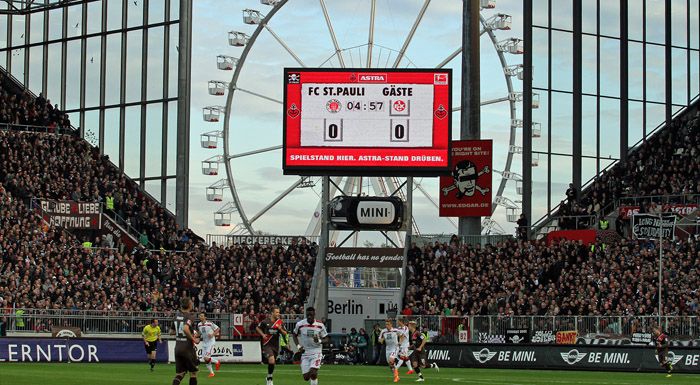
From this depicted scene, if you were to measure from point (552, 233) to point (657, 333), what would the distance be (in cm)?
2054

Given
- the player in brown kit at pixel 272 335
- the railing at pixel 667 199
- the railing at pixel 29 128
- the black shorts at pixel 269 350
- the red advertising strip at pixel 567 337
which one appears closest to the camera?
the black shorts at pixel 269 350

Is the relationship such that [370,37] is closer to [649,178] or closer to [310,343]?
[649,178]

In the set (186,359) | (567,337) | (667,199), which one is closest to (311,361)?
(186,359)

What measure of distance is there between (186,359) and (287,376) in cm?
1253

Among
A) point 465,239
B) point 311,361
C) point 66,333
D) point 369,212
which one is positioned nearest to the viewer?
point 311,361

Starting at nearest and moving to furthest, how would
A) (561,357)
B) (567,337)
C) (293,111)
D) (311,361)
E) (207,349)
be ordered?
(311,361), (207,349), (561,357), (567,337), (293,111)

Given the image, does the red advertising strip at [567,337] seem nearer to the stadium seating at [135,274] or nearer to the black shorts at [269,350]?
the stadium seating at [135,274]

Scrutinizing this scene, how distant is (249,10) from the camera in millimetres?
70438

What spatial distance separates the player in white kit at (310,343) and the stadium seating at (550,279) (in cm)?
2180

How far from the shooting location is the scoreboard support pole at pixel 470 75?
65750 mm

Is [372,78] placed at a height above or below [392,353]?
above

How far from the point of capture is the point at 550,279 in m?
57.4

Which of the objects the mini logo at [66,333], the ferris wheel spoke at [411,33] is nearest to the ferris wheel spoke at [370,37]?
the ferris wheel spoke at [411,33]

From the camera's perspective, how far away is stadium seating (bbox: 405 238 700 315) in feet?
171
